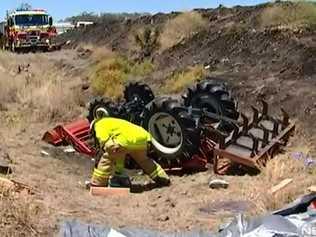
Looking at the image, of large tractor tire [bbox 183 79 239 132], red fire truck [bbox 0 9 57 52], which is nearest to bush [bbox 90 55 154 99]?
large tractor tire [bbox 183 79 239 132]

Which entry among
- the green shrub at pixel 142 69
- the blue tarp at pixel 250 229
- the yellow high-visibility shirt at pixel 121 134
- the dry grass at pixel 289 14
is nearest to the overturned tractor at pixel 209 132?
the yellow high-visibility shirt at pixel 121 134

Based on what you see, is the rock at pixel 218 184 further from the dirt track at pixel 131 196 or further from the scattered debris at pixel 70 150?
the scattered debris at pixel 70 150

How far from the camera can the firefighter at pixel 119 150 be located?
34.6 ft

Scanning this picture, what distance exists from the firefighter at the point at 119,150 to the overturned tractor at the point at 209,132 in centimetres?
76

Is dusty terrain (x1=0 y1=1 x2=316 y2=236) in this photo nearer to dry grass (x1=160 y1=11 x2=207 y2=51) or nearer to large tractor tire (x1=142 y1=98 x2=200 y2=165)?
large tractor tire (x1=142 y1=98 x2=200 y2=165)

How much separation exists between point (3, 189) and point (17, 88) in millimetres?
14807

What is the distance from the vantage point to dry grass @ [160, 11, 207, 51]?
112 feet

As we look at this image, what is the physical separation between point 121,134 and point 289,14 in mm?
21675

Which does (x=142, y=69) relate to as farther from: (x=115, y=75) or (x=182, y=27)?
(x=182, y=27)

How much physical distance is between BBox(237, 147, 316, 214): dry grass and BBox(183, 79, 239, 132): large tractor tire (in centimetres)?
188

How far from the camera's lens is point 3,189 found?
25.5 ft

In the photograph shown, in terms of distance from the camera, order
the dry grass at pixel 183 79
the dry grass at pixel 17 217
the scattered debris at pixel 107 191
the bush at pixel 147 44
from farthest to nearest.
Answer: the bush at pixel 147 44
the dry grass at pixel 183 79
the scattered debris at pixel 107 191
the dry grass at pixel 17 217

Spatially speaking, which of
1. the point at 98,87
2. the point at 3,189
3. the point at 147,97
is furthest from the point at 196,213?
the point at 98,87

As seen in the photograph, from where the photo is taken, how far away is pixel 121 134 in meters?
10.6
